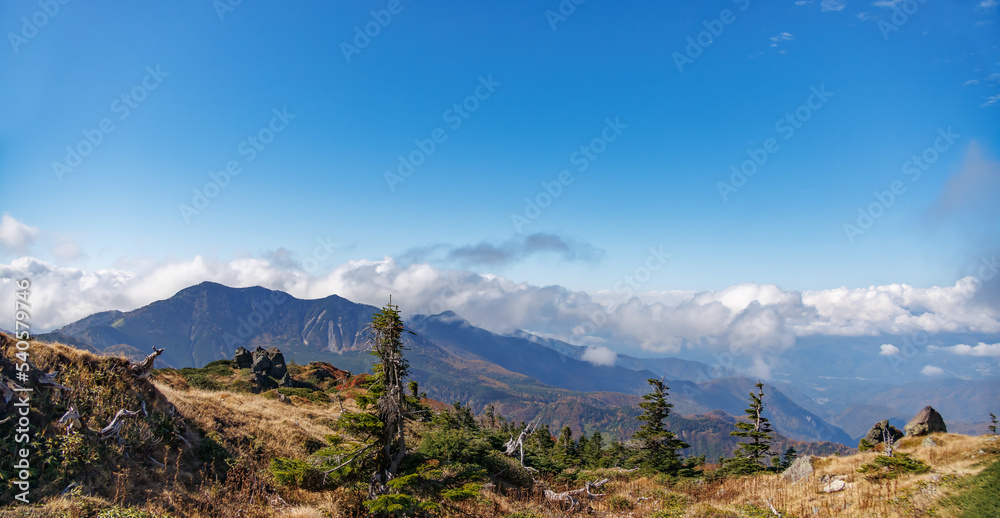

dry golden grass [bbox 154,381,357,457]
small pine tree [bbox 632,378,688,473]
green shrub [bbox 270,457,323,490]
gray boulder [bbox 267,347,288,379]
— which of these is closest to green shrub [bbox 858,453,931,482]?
small pine tree [bbox 632,378,688,473]

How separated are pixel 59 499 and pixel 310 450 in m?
10.5

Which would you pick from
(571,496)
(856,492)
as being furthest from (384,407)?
(856,492)

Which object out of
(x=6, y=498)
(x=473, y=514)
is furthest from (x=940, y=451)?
(x=6, y=498)

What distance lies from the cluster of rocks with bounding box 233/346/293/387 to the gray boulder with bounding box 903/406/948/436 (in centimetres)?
8188

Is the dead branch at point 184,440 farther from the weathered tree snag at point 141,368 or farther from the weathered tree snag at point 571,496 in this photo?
the weathered tree snag at point 571,496

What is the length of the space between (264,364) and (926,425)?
89358mm

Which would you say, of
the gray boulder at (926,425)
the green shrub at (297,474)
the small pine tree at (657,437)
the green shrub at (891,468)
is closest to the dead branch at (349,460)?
the green shrub at (297,474)

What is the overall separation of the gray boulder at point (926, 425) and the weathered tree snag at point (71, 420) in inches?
2499

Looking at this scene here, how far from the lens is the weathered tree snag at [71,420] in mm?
11828

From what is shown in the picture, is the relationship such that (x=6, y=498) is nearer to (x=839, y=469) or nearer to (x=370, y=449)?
(x=370, y=449)

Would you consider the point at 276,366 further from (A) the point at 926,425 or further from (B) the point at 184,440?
(A) the point at 926,425

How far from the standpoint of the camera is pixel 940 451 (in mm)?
26172

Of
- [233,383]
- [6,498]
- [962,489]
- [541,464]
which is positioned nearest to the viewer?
[6,498]

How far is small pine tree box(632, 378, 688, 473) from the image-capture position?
130 feet
